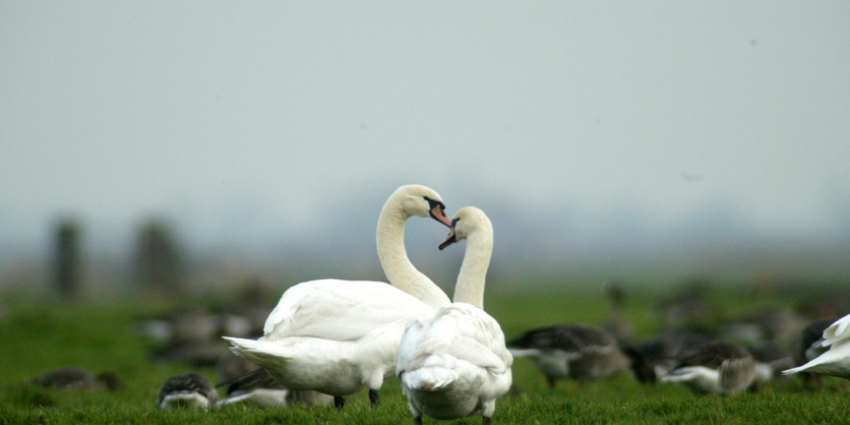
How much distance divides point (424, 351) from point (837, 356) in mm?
2986

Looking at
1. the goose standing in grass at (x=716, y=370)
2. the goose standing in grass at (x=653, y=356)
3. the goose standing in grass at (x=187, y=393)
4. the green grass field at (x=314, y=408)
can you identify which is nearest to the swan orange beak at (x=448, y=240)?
the green grass field at (x=314, y=408)

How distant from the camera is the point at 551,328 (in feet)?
32.9

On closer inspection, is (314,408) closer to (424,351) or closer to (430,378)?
(424,351)

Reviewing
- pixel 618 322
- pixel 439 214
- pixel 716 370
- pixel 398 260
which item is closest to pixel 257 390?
pixel 398 260

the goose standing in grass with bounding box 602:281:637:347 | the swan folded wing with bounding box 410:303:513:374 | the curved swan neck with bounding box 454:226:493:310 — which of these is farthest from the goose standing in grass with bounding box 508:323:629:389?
the swan folded wing with bounding box 410:303:513:374

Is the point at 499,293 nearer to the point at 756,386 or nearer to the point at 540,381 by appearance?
the point at 540,381

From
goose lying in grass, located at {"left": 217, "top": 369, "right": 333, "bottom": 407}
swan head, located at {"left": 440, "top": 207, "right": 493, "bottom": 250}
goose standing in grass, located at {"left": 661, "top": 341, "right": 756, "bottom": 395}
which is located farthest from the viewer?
goose standing in grass, located at {"left": 661, "top": 341, "right": 756, "bottom": 395}

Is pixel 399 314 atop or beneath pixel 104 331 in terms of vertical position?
atop

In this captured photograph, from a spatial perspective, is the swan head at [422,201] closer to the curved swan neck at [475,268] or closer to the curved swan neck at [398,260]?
the curved swan neck at [398,260]

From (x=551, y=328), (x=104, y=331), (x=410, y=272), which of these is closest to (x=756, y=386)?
(x=551, y=328)

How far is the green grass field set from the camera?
553cm

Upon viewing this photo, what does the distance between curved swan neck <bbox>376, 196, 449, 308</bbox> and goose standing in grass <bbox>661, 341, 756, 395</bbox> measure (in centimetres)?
314

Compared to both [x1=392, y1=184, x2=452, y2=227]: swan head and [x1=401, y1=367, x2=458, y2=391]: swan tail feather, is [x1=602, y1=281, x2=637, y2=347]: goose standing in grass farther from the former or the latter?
[x1=401, y1=367, x2=458, y2=391]: swan tail feather

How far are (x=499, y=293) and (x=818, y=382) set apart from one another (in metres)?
14.3
